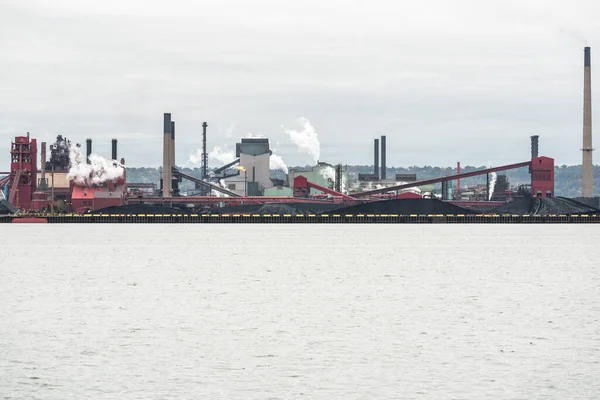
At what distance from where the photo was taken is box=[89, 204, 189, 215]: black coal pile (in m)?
178

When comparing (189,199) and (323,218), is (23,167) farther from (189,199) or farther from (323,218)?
(323,218)

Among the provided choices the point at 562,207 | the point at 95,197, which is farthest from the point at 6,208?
the point at 562,207

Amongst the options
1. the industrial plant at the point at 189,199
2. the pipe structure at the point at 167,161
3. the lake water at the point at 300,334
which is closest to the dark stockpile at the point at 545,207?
the industrial plant at the point at 189,199

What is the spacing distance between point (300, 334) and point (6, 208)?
161220 millimetres

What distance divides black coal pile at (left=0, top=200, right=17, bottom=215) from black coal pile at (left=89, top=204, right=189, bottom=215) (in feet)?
49.9

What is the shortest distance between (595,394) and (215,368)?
8456 mm

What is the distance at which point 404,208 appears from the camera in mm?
185375

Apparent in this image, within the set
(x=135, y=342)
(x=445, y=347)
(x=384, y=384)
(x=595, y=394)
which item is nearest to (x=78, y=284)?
(x=135, y=342)

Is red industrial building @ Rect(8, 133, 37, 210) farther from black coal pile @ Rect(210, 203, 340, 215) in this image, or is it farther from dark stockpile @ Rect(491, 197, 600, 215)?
dark stockpile @ Rect(491, 197, 600, 215)

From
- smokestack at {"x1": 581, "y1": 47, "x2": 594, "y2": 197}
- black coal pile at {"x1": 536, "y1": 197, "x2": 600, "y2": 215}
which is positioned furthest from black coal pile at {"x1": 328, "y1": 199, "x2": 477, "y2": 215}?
smokestack at {"x1": 581, "y1": 47, "x2": 594, "y2": 197}

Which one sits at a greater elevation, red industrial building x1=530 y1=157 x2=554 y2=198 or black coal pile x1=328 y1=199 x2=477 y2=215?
red industrial building x1=530 y1=157 x2=554 y2=198

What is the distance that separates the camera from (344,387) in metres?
20.5

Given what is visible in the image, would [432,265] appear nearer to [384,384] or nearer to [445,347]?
[445,347]

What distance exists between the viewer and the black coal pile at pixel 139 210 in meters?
178
